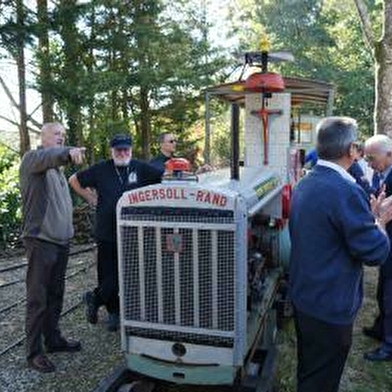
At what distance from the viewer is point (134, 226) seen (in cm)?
378

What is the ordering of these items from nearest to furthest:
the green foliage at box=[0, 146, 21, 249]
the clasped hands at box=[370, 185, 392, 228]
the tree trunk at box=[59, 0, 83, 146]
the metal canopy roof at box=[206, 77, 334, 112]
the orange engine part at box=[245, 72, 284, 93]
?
1. the clasped hands at box=[370, 185, 392, 228]
2. the orange engine part at box=[245, 72, 284, 93]
3. the metal canopy roof at box=[206, 77, 334, 112]
4. the green foliage at box=[0, 146, 21, 249]
5. the tree trunk at box=[59, 0, 83, 146]

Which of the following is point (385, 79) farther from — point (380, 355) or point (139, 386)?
point (139, 386)

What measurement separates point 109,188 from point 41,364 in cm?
164

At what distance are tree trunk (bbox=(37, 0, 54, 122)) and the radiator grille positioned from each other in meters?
8.85

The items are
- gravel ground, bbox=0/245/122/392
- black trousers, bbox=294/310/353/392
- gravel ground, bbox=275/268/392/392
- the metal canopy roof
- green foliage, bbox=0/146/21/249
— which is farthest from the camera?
green foliage, bbox=0/146/21/249

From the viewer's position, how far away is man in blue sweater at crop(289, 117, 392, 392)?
119 inches

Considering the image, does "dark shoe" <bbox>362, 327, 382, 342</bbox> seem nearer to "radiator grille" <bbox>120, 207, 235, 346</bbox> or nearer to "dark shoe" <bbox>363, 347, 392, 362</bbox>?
"dark shoe" <bbox>363, 347, 392, 362</bbox>

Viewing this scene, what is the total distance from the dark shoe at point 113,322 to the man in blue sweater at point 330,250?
280 centimetres

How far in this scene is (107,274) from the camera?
5605 millimetres

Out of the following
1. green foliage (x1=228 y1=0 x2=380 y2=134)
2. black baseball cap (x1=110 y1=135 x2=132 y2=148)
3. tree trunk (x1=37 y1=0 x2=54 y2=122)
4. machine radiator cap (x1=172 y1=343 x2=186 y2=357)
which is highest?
green foliage (x1=228 y1=0 x2=380 y2=134)

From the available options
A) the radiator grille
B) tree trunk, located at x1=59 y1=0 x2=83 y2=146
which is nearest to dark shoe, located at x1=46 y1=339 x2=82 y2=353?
the radiator grille

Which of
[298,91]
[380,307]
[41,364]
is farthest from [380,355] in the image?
[298,91]

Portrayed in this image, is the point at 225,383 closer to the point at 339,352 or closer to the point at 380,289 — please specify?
the point at 339,352

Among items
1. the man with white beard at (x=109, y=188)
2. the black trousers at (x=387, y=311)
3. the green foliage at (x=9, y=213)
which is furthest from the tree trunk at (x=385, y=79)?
the green foliage at (x=9, y=213)
